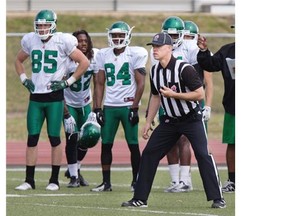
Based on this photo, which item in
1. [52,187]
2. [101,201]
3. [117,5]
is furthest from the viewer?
[117,5]

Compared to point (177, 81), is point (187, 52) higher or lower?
higher

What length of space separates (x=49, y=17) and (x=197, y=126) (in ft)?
8.11

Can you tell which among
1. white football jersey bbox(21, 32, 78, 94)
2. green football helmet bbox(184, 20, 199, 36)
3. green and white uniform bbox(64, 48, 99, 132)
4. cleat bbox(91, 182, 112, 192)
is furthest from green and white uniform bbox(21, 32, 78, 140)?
green football helmet bbox(184, 20, 199, 36)

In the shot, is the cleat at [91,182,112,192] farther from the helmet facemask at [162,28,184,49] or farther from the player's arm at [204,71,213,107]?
the helmet facemask at [162,28,184,49]

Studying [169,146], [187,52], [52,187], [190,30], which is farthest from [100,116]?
[169,146]

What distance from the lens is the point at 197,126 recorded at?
347 inches

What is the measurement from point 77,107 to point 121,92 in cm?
84

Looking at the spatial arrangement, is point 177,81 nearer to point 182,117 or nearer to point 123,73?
point 182,117

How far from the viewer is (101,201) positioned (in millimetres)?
9359
